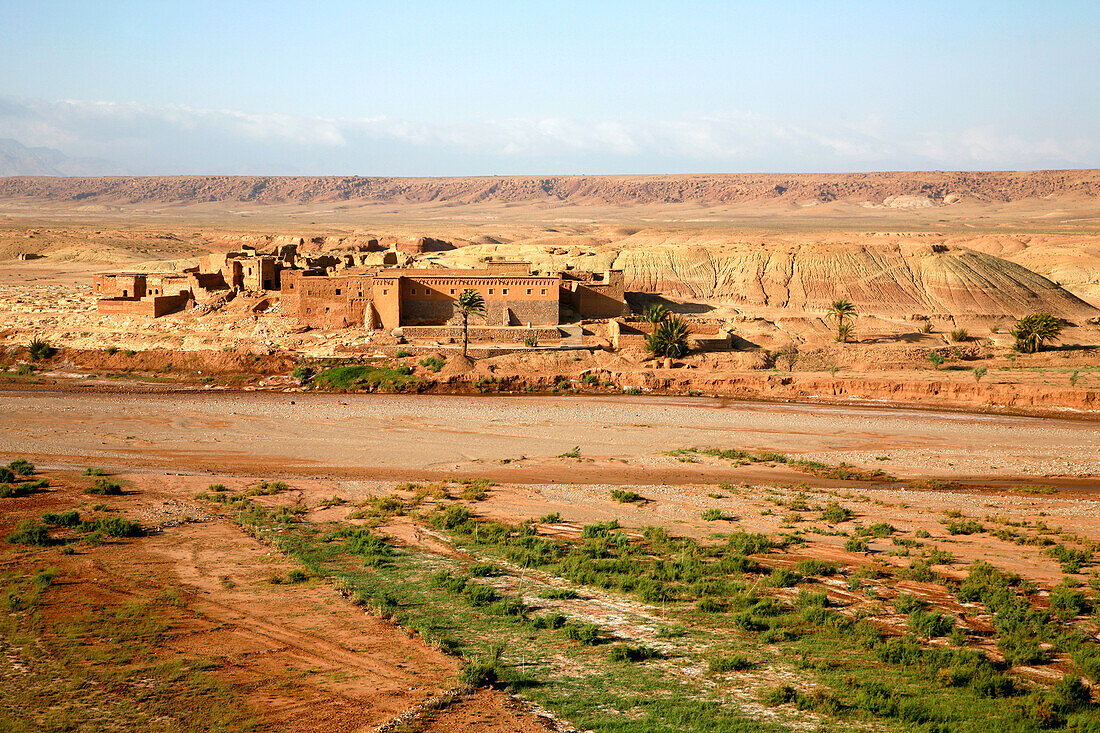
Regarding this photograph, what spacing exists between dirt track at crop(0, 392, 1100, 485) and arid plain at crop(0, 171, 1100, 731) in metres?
0.18

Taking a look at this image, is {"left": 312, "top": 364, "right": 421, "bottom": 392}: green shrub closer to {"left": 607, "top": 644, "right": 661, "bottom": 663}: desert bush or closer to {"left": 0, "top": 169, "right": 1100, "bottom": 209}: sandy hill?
{"left": 607, "top": 644, "right": 661, "bottom": 663}: desert bush

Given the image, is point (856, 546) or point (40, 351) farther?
point (40, 351)

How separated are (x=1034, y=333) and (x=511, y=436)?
88.7 feet

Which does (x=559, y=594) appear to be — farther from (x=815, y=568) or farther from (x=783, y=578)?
(x=815, y=568)

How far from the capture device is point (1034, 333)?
41.2 meters

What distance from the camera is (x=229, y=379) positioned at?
37344 mm

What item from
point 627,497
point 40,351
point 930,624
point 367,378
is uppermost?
point 40,351

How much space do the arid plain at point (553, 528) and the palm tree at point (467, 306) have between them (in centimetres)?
113

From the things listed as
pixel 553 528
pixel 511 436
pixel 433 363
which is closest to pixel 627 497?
pixel 553 528

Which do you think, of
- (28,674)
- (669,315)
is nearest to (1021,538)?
(28,674)

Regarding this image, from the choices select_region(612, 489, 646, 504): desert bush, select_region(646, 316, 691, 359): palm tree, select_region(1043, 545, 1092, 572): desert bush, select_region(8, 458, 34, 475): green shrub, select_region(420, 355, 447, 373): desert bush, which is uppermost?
select_region(646, 316, 691, 359): palm tree

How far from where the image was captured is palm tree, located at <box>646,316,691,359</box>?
128 ft

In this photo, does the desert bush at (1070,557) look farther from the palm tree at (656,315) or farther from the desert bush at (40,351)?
the desert bush at (40,351)

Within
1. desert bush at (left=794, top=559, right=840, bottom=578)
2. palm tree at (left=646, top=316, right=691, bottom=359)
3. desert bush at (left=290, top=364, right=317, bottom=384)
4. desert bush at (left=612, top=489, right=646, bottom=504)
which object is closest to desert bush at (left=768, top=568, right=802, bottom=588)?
desert bush at (left=794, top=559, right=840, bottom=578)
